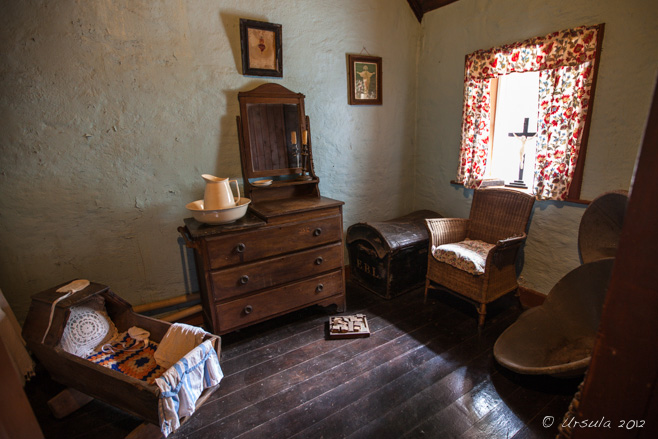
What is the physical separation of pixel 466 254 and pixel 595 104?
1.35m

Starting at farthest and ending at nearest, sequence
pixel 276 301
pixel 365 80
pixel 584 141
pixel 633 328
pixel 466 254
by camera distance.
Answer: pixel 365 80 < pixel 466 254 < pixel 276 301 < pixel 584 141 < pixel 633 328

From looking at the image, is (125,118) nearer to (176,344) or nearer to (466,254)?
(176,344)

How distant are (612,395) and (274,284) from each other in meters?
2.04

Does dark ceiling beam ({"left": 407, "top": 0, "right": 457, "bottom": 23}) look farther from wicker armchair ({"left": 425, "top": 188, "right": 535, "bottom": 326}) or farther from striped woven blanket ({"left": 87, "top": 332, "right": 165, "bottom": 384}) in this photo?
striped woven blanket ({"left": 87, "top": 332, "right": 165, "bottom": 384})

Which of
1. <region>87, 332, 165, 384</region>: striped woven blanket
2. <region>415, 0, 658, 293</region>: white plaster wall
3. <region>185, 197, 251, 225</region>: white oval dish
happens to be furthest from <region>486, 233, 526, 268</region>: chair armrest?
<region>87, 332, 165, 384</region>: striped woven blanket

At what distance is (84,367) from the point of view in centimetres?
166

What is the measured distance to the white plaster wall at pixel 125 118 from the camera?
2.01 meters

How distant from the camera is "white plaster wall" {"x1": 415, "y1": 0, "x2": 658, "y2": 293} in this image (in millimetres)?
2084

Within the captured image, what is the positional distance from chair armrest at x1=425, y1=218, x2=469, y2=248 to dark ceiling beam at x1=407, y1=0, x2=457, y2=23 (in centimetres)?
208

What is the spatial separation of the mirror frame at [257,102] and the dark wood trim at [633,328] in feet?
7.90

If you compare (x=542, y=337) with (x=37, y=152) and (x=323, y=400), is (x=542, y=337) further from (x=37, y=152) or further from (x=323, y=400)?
(x=37, y=152)

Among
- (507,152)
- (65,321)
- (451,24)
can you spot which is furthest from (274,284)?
(451,24)

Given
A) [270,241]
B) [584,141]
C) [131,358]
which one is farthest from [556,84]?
[131,358]

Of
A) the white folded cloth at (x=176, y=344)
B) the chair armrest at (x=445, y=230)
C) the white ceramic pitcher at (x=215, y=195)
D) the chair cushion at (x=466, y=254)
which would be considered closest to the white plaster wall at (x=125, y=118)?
the white ceramic pitcher at (x=215, y=195)
